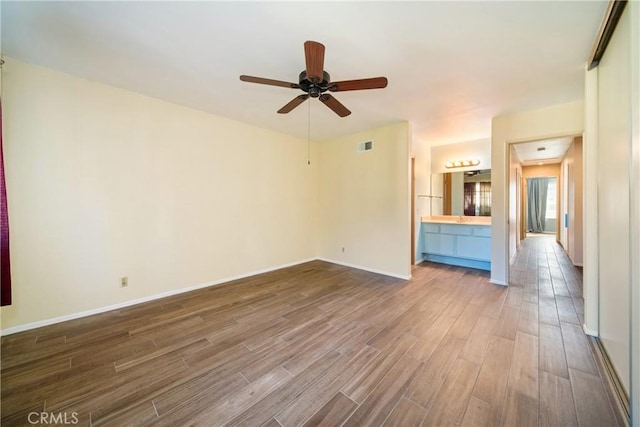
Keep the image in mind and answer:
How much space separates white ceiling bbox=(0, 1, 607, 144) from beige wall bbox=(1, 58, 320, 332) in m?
0.37

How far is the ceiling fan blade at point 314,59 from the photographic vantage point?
5.45ft

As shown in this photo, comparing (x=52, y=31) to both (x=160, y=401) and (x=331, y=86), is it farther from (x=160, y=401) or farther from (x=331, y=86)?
(x=160, y=401)

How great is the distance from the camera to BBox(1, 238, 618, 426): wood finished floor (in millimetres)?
1461

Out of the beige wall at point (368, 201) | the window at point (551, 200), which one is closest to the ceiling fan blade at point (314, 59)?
the beige wall at point (368, 201)

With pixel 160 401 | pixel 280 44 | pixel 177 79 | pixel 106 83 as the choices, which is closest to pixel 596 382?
pixel 160 401

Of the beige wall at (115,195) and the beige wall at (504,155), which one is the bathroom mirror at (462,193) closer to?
the beige wall at (504,155)

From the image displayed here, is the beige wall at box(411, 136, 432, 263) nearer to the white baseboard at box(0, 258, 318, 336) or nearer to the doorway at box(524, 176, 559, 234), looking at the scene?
the white baseboard at box(0, 258, 318, 336)

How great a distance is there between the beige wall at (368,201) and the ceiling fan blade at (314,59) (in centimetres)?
257

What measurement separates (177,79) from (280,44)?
4.71 ft

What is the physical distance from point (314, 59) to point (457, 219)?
4993 mm

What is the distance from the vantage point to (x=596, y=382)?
168 cm

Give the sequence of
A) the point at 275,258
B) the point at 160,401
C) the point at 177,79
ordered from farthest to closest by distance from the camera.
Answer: the point at 275,258, the point at 177,79, the point at 160,401

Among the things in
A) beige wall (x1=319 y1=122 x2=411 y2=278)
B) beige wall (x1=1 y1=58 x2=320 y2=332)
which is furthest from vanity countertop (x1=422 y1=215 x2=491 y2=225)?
beige wall (x1=1 y1=58 x2=320 y2=332)

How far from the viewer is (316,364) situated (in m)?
1.90
